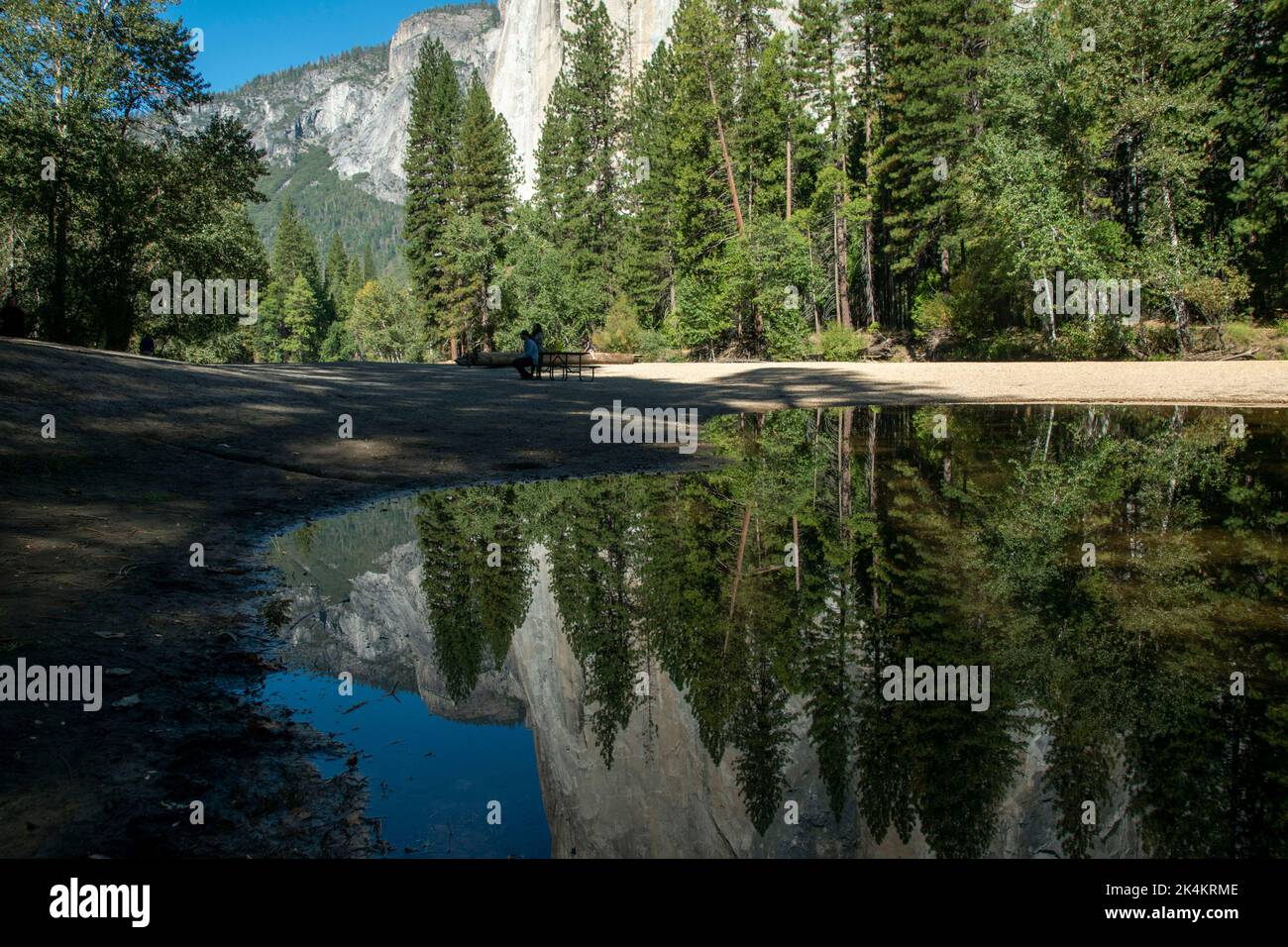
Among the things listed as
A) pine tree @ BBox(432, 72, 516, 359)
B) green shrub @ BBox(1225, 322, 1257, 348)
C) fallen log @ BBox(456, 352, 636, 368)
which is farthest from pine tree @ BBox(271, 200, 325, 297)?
green shrub @ BBox(1225, 322, 1257, 348)

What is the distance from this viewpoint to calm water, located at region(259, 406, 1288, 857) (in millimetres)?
3154

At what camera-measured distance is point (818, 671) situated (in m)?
4.47

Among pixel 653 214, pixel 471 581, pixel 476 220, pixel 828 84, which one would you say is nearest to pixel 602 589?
pixel 471 581

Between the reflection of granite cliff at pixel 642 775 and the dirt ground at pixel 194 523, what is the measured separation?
789mm

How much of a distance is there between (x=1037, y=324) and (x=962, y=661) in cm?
3729

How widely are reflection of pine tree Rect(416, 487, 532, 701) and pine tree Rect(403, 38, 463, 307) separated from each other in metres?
55.8

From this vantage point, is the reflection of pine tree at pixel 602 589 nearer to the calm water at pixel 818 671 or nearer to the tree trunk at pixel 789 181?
the calm water at pixel 818 671

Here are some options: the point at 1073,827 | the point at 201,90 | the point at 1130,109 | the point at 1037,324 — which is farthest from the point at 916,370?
the point at 201,90

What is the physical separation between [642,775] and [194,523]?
6.81 metres

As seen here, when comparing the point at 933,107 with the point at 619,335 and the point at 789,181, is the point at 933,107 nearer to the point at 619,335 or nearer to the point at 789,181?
the point at 789,181
